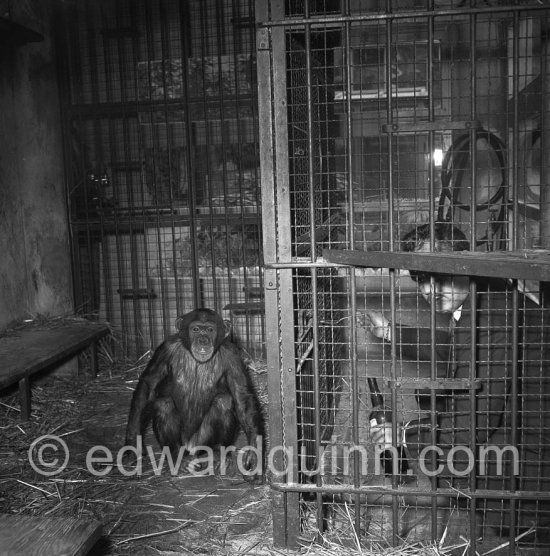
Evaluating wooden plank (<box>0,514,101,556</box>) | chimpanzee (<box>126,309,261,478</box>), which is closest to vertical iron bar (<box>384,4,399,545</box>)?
wooden plank (<box>0,514,101,556</box>)

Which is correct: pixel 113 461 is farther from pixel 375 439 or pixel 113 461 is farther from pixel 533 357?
pixel 533 357

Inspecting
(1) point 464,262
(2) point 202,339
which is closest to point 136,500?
(2) point 202,339

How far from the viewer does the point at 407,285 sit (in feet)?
18.8

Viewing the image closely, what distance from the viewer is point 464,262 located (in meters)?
2.07

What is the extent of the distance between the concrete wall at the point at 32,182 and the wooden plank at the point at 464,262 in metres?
4.21

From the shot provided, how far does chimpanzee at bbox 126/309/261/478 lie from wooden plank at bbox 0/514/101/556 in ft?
5.78

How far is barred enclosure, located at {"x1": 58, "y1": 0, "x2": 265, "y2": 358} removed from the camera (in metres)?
6.35

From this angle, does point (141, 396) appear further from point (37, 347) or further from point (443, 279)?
point (443, 279)

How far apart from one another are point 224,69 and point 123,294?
8.49ft

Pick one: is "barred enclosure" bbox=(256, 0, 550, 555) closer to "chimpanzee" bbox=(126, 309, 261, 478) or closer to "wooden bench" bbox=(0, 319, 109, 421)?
"chimpanzee" bbox=(126, 309, 261, 478)

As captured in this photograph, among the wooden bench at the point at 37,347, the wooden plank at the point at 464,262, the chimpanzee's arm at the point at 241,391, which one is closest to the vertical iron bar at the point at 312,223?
the wooden plank at the point at 464,262

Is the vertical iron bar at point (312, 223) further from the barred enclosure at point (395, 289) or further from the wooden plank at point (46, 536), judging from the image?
the wooden plank at point (46, 536)

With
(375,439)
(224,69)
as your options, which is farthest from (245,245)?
(375,439)

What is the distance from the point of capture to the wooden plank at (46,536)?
2.00 metres
